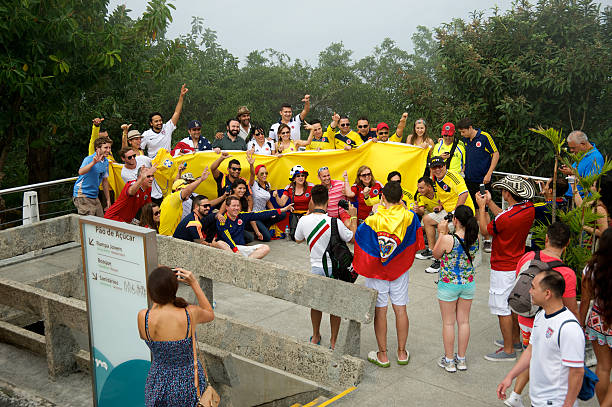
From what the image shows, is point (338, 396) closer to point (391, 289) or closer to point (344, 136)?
point (391, 289)

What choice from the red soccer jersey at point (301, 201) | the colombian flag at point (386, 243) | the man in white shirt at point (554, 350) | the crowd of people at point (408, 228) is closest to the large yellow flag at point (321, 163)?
the crowd of people at point (408, 228)

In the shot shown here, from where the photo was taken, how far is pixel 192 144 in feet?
40.5

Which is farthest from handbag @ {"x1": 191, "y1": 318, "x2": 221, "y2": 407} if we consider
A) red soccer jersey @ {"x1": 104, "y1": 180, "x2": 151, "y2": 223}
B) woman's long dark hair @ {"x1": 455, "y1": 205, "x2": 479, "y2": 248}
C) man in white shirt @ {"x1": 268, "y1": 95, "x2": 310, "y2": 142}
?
man in white shirt @ {"x1": 268, "y1": 95, "x2": 310, "y2": 142}

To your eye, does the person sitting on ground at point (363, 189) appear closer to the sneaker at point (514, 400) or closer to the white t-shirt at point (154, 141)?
the white t-shirt at point (154, 141)

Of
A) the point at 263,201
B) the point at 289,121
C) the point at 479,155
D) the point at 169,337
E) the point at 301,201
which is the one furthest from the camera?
the point at 289,121

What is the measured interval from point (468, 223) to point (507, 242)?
72 centimetres

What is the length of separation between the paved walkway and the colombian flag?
1009mm

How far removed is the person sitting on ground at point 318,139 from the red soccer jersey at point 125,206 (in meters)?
4.06

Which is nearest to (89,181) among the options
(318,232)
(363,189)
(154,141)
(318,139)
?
(154,141)

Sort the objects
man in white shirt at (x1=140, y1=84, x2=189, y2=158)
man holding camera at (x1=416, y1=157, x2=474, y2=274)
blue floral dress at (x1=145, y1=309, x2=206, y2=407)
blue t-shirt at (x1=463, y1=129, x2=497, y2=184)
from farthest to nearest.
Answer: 1. man in white shirt at (x1=140, y1=84, x2=189, y2=158)
2. blue t-shirt at (x1=463, y1=129, x2=497, y2=184)
3. man holding camera at (x1=416, y1=157, x2=474, y2=274)
4. blue floral dress at (x1=145, y1=309, x2=206, y2=407)

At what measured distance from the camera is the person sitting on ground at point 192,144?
39.7ft

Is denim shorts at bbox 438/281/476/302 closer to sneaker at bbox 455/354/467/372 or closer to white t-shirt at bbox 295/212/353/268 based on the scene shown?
sneaker at bbox 455/354/467/372

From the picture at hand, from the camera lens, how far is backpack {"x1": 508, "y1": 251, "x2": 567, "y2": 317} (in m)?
5.80

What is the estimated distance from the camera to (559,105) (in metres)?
14.1
